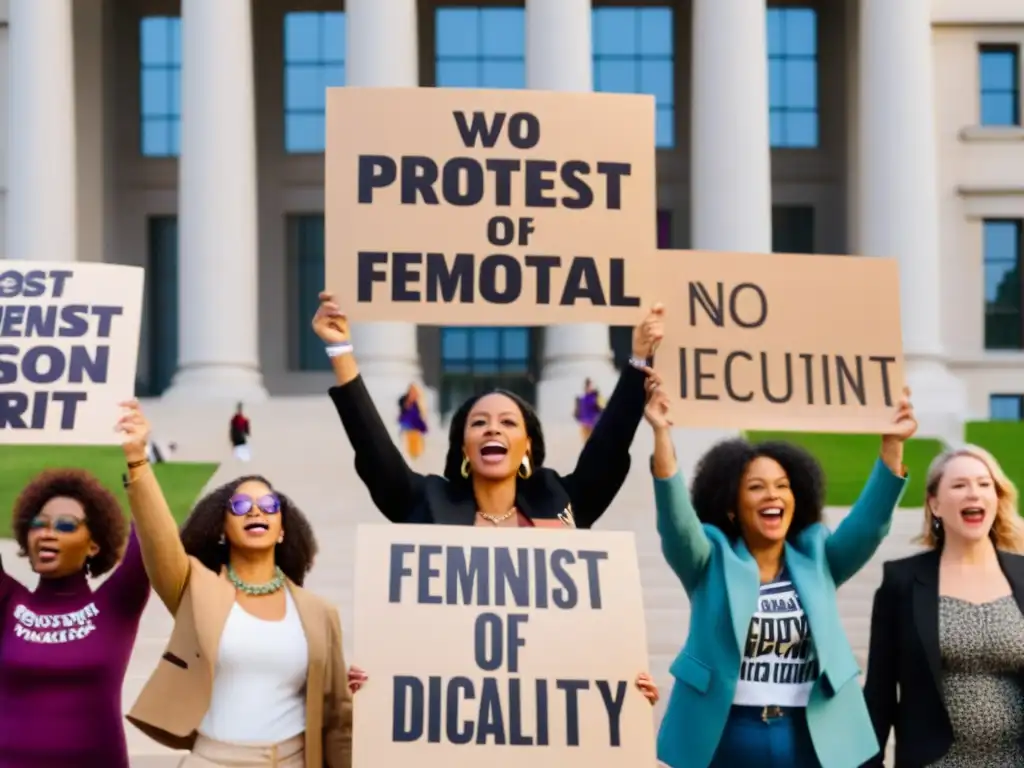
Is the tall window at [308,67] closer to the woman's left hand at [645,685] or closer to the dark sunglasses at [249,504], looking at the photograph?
the dark sunglasses at [249,504]

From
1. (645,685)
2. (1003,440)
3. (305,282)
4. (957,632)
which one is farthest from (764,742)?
(305,282)

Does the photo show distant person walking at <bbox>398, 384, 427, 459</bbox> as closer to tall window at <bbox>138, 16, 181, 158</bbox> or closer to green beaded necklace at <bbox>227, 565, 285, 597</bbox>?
tall window at <bbox>138, 16, 181, 158</bbox>

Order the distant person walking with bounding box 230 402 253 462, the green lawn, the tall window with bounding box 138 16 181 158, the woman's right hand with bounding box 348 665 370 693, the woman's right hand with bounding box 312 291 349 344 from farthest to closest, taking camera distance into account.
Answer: the tall window with bounding box 138 16 181 158 → the distant person walking with bounding box 230 402 253 462 → the green lawn → the woman's right hand with bounding box 312 291 349 344 → the woman's right hand with bounding box 348 665 370 693

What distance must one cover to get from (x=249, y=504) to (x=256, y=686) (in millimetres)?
758

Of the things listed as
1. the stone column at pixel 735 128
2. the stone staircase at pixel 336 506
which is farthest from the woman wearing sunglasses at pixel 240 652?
the stone column at pixel 735 128

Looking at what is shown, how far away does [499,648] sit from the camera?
616 cm

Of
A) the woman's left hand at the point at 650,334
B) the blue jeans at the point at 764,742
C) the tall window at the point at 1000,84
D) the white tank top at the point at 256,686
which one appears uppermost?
the tall window at the point at 1000,84

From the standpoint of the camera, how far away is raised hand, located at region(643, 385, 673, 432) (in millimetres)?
6844

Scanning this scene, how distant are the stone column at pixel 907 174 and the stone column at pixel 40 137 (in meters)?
19.7

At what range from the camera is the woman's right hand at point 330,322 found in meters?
6.95

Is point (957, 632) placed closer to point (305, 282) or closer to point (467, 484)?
point (467, 484)

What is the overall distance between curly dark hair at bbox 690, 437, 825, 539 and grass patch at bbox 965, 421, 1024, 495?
20.8m

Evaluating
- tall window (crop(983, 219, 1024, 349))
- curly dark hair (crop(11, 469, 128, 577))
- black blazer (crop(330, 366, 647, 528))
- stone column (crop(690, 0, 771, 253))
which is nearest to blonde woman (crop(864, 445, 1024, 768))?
black blazer (crop(330, 366, 647, 528))

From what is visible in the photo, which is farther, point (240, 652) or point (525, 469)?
point (525, 469)
